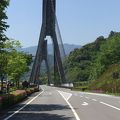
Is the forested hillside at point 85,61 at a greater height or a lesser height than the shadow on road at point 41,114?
greater

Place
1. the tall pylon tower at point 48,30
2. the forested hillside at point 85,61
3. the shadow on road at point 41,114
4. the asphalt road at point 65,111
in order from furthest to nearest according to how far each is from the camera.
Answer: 1. the forested hillside at point 85,61
2. the tall pylon tower at point 48,30
3. the asphalt road at point 65,111
4. the shadow on road at point 41,114

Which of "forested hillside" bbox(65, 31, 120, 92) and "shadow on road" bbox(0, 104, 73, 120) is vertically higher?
"forested hillside" bbox(65, 31, 120, 92)

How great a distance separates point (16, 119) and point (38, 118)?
983 millimetres

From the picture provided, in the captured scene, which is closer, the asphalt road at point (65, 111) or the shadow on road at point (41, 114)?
the shadow on road at point (41, 114)

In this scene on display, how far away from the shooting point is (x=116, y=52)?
12219cm

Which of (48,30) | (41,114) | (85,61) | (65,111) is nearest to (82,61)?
(85,61)

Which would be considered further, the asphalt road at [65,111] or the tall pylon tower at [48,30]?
the tall pylon tower at [48,30]

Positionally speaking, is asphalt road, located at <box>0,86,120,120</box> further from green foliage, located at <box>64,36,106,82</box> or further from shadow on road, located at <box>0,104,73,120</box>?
green foliage, located at <box>64,36,106,82</box>

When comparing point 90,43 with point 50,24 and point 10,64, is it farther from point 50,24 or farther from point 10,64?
point 10,64

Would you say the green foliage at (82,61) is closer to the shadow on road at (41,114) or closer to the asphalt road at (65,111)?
the asphalt road at (65,111)

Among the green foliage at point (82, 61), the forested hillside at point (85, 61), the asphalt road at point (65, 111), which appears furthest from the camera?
the green foliage at point (82, 61)

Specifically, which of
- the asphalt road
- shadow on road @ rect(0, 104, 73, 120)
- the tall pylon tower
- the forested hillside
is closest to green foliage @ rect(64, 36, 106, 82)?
the forested hillside

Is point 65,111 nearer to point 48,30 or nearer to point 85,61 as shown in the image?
point 48,30

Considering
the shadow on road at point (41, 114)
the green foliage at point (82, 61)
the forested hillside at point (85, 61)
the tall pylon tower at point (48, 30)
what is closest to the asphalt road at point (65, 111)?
the shadow on road at point (41, 114)
